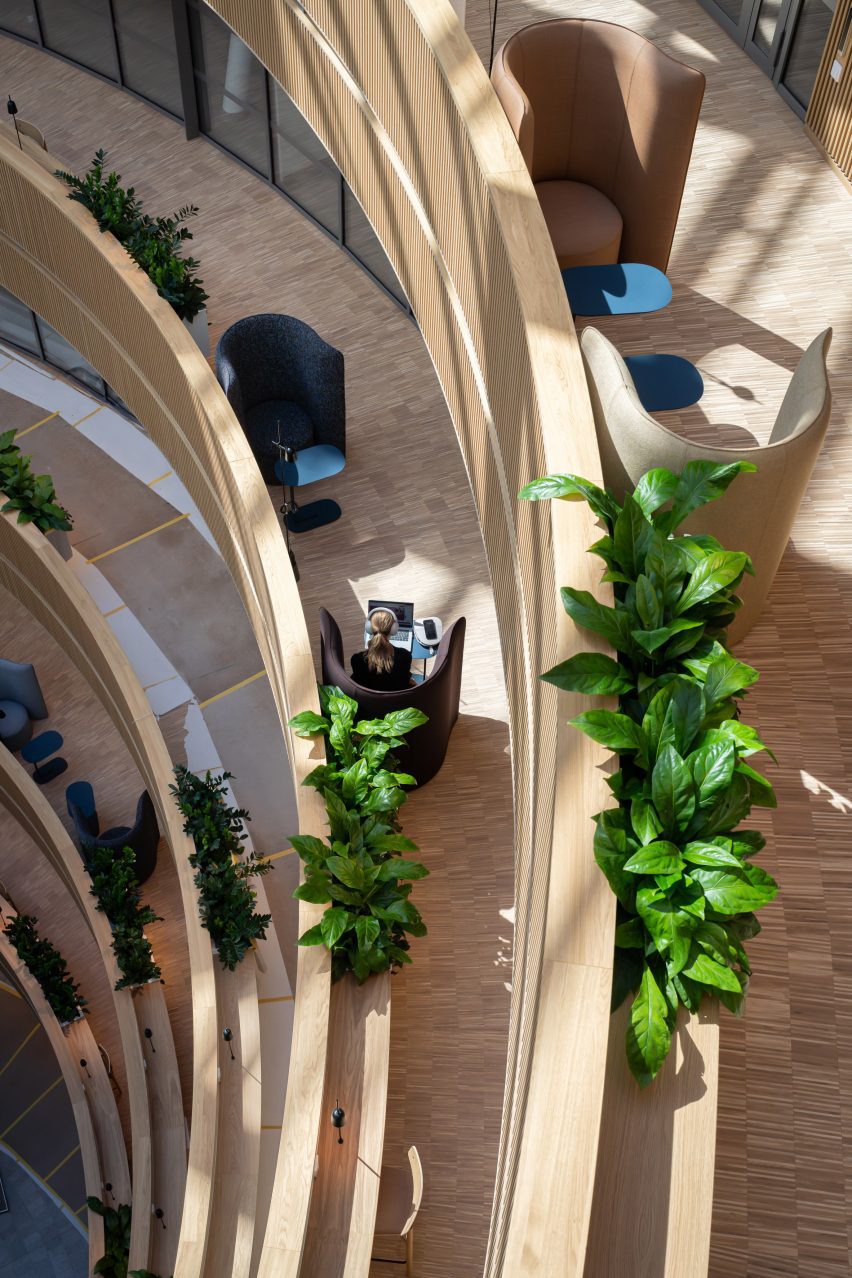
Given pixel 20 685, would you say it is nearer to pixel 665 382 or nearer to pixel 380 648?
pixel 380 648

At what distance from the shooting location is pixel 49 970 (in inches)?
436

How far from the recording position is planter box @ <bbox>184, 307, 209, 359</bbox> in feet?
32.9

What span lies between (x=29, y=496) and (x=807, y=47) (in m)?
7.82

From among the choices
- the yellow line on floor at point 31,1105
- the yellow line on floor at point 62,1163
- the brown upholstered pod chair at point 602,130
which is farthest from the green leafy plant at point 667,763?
the yellow line on floor at point 62,1163

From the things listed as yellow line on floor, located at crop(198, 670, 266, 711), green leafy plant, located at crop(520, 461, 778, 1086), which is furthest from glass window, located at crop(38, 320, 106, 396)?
green leafy plant, located at crop(520, 461, 778, 1086)

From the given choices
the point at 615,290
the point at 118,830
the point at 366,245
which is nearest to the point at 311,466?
the point at 366,245

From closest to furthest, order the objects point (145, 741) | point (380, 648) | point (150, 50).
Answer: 1. point (380, 648)
2. point (145, 741)
3. point (150, 50)

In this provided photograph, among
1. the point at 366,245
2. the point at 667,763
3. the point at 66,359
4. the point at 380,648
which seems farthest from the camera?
the point at 66,359

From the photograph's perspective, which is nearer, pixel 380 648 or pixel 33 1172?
pixel 380 648

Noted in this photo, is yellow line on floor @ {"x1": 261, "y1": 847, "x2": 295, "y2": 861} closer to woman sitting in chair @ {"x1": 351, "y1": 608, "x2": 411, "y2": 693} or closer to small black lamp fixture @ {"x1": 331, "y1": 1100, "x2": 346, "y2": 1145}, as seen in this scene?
woman sitting in chair @ {"x1": 351, "y1": 608, "x2": 411, "y2": 693}

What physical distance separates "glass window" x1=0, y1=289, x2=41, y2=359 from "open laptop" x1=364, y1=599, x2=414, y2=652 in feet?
24.3

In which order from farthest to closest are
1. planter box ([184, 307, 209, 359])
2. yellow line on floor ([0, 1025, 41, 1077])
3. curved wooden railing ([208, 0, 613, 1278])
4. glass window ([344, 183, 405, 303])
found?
1. yellow line on floor ([0, 1025, 41, 1077])
2. glass window ([344, 183, 405, 303])
3. planter box ([184, 307, 209, 359])
4. curved wooden railing ([208, 0, 613, 1278])

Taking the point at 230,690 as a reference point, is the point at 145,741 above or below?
below

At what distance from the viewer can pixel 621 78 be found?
7.33 meters
